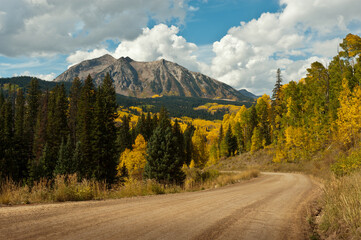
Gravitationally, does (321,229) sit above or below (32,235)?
below

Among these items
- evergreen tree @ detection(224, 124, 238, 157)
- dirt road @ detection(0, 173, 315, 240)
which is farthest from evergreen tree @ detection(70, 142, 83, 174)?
evergreen tree @ detection(224, 124, 238, 157)

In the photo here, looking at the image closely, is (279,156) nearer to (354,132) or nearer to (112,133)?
(354,132)

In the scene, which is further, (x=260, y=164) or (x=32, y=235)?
(x=260, y=164)

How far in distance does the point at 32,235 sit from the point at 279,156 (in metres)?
50.3

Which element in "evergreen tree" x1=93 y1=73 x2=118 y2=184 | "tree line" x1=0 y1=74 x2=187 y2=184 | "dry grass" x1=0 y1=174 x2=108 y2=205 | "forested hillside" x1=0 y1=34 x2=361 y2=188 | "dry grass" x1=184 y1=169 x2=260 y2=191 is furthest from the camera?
"evergreen tree" x1=93 y1=73 x2=118 y2=184

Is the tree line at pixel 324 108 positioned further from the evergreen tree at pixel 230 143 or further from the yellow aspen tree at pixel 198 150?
the yellow aspen tree at pixel 198 150

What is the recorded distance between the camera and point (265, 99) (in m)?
71.8

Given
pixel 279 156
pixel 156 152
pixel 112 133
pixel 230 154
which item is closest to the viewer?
pixel 156 152

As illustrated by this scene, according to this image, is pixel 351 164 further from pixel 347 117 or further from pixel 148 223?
pixel 148 223

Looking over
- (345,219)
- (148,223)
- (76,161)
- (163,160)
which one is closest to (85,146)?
(76,161)

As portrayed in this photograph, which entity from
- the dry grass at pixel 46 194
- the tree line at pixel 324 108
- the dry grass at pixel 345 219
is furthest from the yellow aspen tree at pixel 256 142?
the dry grass at pixel 345 219

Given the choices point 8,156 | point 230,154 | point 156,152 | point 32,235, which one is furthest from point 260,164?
point 32,235

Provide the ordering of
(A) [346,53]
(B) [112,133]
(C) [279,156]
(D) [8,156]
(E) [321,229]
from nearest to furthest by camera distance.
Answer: (E) [321,229] → (B) [112,133] → (A) [346,53] → (D) [8,156] → (C) [279,156]

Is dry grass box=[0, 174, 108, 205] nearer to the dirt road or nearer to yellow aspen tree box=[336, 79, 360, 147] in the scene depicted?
Answer: the dirt road
